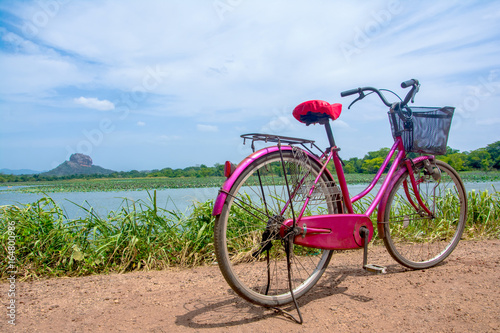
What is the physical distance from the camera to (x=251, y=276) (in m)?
3.26

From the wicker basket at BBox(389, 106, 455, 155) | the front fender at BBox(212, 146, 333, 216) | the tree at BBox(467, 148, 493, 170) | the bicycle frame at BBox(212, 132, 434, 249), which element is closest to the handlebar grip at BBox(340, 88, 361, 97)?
the wicker basket at BBox(389, 106, 455, 155)

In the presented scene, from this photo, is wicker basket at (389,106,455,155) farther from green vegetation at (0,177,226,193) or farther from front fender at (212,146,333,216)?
green vegetation at (0,177,226,193)

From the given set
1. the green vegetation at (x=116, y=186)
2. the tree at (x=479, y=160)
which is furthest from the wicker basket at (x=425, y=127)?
the tree at (x=479, y=160)

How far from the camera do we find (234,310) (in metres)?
2.56

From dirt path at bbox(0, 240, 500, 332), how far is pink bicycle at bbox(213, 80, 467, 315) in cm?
19

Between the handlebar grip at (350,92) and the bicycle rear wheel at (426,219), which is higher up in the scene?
the handlebar grip at (350,92)

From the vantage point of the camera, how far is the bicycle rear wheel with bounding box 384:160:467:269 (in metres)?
3.38

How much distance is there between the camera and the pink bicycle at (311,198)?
8.06ft

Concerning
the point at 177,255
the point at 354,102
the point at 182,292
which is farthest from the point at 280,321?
the point at 354,102

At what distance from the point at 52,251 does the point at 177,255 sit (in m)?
1.15

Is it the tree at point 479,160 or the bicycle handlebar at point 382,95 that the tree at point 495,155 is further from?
the bicycle handlebar at point 382,95

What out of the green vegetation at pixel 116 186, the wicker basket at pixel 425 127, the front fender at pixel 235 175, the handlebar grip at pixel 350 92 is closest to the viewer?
the front fender at pixel 235 175

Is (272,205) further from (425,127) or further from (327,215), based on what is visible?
(425,127)

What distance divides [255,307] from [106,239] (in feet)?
5.90
